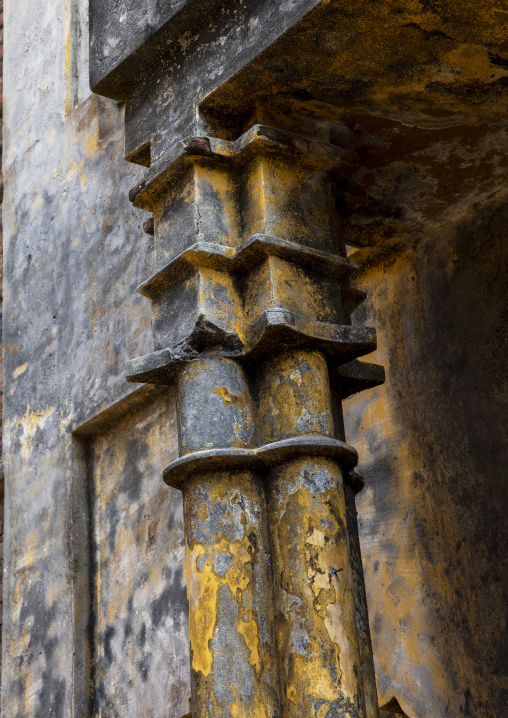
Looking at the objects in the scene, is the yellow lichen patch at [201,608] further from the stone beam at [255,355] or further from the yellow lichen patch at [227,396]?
the yellow lichen patch at [227,396]

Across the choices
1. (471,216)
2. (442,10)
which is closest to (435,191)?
(471,216)

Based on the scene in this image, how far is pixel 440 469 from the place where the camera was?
3.19m

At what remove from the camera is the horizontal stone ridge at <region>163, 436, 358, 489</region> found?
7.55 feet

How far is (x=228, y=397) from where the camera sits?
2.43 metres

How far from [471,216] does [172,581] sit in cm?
183

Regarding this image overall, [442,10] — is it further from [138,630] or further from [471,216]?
[138,630]

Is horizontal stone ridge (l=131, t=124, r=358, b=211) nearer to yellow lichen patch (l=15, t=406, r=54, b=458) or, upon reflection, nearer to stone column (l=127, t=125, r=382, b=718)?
stone column (l=127, t=125, r=382, b=718)

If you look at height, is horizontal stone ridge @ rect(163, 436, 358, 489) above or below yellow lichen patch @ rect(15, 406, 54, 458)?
below

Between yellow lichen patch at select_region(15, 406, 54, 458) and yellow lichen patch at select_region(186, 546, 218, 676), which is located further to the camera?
yellow lichen patch at select_region(15, 406, 54, 458)

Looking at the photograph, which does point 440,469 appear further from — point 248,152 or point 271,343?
point 248,152

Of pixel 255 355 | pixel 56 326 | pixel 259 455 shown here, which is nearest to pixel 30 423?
pixel 56 326

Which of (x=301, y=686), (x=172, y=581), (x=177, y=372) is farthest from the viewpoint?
(x=172, y=581)

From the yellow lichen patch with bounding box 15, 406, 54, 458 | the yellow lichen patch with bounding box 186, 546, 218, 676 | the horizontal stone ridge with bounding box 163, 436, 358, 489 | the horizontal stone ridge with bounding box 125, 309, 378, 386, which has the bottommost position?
the yellow lichen patch with bounding box 186, 546, 218, 676

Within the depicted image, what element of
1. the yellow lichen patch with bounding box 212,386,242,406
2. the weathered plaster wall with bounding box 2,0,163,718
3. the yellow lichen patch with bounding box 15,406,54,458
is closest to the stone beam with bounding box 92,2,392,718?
the yellow lichen patch with bounding box 212,386,242,406
